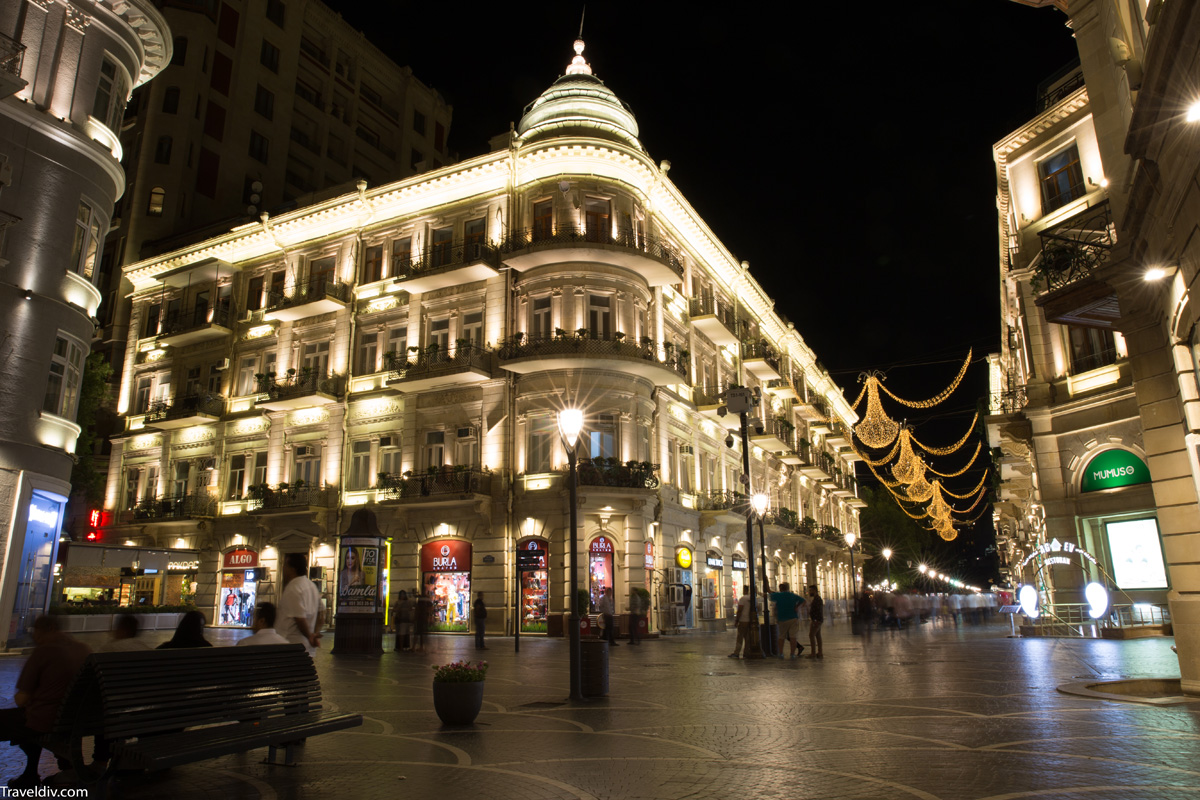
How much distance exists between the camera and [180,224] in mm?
43000

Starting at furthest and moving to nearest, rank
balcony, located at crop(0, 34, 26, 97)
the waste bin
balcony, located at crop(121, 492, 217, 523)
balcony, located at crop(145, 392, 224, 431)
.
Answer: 1. balcony, located at crop(145, 392, 224, 431)
2. balcony, located at crop(121, 492, 217, 523)
3. balcony, located at crop(0, 34, 26, 97)
4. the waste bin

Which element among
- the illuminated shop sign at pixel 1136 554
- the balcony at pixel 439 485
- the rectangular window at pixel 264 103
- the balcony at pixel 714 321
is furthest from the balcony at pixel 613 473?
the rectangular window at pixel 264 103

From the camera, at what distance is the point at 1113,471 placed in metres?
24.0

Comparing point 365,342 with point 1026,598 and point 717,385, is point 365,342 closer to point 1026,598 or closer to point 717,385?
point 717,385

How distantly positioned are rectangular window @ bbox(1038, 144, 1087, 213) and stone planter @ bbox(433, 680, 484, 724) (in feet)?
84.6

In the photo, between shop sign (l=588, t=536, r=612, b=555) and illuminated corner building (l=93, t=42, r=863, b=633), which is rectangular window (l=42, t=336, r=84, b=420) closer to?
illuminated corner building (l=93, t=42, r=863, b=633)

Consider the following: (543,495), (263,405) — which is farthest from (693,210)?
(263,405)

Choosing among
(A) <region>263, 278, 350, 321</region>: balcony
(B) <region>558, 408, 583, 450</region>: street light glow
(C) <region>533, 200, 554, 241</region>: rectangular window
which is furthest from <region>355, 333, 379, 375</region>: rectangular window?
(B) <region>558, 408, 583, 450</region>: street light glow

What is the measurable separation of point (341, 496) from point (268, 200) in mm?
22722

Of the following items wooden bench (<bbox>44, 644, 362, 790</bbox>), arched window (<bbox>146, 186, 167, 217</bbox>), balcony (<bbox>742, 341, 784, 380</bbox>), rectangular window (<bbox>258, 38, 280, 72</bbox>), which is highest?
rectangular window (<bbox>258, 38, 280, 72</bbox>)

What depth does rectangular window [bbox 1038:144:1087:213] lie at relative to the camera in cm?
2616

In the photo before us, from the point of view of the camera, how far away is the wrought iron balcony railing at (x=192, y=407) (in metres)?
36.3

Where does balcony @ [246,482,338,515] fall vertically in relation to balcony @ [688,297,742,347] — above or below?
Result: below

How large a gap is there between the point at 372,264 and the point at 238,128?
17795 mm
